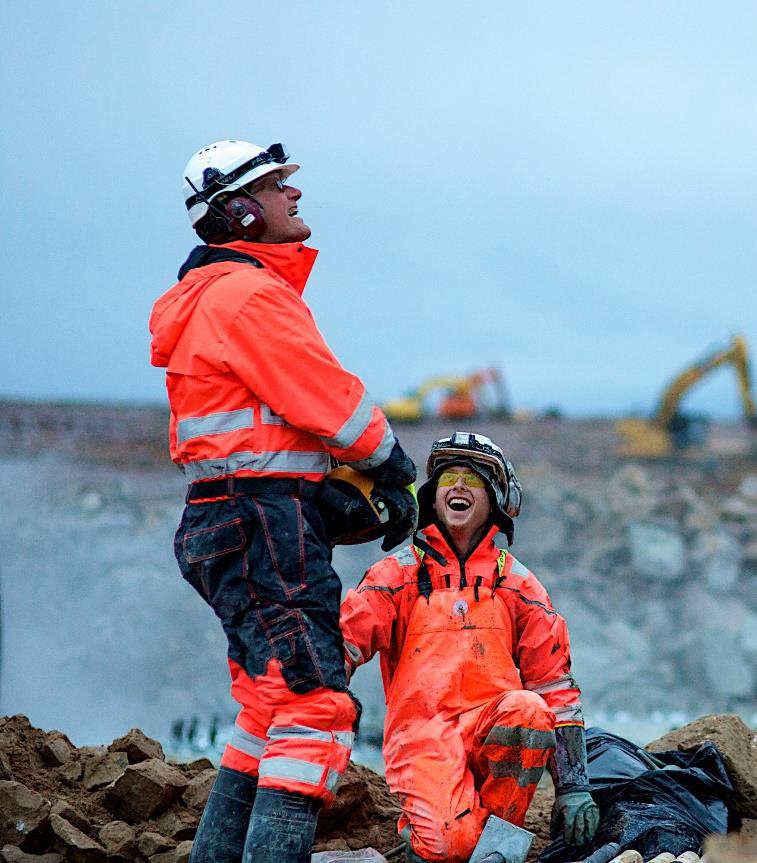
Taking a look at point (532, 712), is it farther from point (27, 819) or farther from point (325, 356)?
point (27, 819)

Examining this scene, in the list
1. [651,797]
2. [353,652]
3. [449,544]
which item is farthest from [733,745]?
[353,652]

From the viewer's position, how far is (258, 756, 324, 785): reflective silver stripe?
11.7 ft

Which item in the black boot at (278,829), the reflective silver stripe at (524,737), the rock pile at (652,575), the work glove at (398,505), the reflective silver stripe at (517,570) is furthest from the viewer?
the rock pile at (652,575)

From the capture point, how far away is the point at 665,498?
24.8 m

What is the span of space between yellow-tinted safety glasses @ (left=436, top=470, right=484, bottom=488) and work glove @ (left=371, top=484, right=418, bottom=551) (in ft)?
2.06

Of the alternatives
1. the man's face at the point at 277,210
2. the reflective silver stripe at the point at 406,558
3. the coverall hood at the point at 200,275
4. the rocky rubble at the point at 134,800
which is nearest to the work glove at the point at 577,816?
the rocky rubble at the point at 134,800

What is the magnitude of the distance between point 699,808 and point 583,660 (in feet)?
54.2

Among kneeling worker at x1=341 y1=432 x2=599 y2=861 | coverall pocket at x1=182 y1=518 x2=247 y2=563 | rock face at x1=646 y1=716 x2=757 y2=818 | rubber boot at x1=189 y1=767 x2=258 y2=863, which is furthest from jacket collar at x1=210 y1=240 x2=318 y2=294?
rock face at x1=646 y1=716 x2=757 y2=818

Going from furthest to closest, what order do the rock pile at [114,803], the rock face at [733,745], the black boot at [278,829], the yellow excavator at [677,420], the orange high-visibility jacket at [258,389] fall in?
the yellow excavator at [677,420]
the rock face at [733,745]
the rock pile at [114,803]
the orange high-visibility jacket at [258,389]
the black boot at [278,829]

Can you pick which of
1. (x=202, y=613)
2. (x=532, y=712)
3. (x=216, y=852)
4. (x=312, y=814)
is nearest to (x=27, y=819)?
(x=216, y=852)

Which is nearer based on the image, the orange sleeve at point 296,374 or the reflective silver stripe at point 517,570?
the orange sleeve at point 296,374

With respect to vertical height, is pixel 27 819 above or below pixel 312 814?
below

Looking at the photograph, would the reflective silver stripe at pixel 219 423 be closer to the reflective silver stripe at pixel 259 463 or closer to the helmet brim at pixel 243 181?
the reflective silver stripe at pixel 259 463

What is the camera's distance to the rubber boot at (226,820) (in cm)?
379
